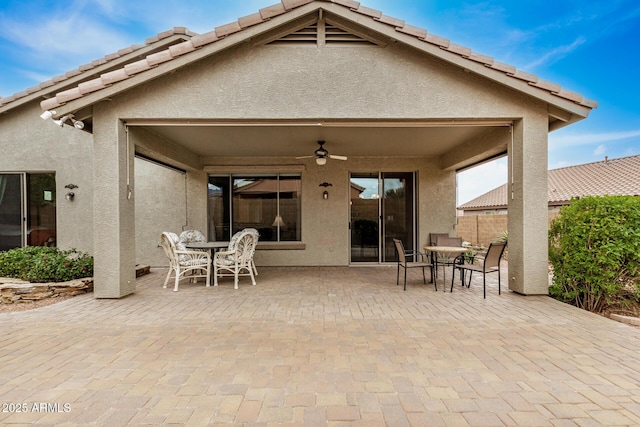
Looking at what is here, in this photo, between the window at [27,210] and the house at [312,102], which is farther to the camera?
the window at [27,210]

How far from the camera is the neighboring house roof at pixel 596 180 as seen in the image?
1394 cm

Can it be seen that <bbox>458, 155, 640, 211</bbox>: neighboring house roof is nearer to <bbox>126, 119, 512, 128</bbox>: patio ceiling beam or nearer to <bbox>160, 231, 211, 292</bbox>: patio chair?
<bbox>126, 119, 512, 128</bbox>: patio ceiling beam

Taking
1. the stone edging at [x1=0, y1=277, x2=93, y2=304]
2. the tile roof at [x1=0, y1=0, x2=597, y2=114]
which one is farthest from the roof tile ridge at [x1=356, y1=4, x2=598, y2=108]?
the stone edging at [x1=0, y1=277, x2=93, y2=304]

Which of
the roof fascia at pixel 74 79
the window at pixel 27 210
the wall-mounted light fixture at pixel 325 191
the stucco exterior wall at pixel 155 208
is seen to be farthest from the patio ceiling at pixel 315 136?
the window at pixel 27 210

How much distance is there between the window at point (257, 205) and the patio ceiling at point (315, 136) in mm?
759

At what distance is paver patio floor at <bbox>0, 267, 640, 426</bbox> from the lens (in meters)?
2.08

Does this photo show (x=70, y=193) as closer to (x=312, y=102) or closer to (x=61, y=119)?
(x=61, y=119)

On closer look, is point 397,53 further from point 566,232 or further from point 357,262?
point 357,262

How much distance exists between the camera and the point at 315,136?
645 cm

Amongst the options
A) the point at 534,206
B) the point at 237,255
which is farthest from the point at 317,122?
the point at 534,206

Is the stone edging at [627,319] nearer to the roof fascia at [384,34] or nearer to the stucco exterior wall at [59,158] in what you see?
the roof fascia at [384,34]

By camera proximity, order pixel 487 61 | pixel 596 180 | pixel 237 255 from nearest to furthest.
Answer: pixel 487 61 → pixel 237 255 → pixel 596 180

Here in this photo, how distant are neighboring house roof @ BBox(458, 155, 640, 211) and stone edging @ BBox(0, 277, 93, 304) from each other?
17.1 m

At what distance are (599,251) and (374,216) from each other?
16.1 ft
